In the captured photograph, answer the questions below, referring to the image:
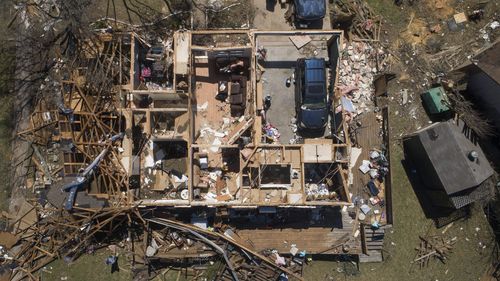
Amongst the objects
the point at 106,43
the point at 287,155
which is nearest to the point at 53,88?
the point at 106,43

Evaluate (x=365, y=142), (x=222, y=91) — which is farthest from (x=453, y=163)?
(x=222, y=91)

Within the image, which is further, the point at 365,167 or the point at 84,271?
the point at 365,167

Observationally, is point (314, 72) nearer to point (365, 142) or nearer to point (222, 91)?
point (365, 142)

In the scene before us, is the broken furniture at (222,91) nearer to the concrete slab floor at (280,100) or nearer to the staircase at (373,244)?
the concrete slab floor at (280,100)

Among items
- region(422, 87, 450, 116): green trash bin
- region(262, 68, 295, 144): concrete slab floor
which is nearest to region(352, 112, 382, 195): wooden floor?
region(422, 87, 450, 116): green trash bin

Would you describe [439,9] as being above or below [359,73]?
above

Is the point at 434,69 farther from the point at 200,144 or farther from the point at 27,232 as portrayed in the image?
the point at 27,232

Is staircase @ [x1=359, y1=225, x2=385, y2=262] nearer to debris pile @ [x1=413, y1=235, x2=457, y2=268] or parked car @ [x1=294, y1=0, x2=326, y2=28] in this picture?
debris pile @ [x1=413, y1=235, x2=457, y2=268]
